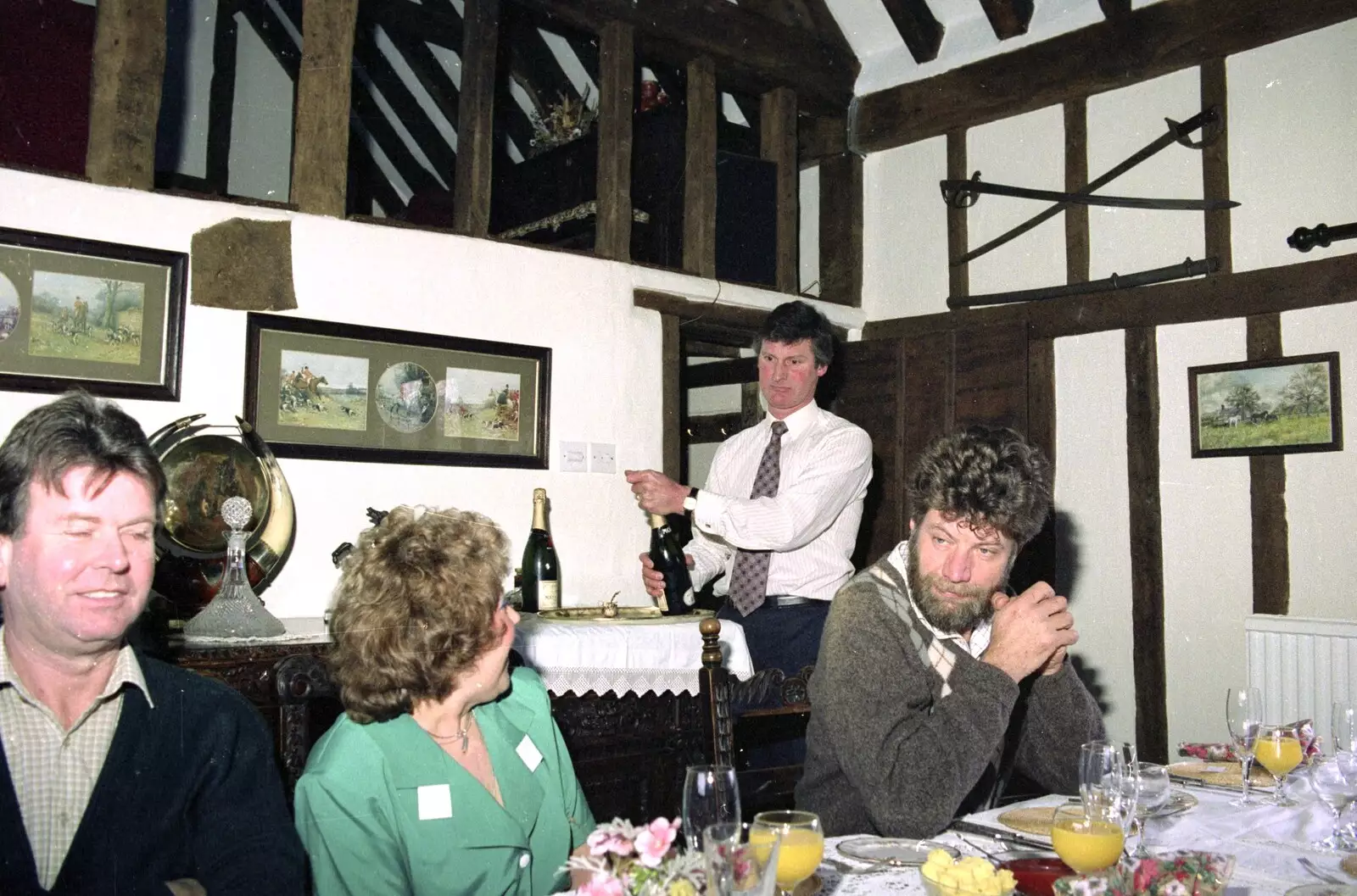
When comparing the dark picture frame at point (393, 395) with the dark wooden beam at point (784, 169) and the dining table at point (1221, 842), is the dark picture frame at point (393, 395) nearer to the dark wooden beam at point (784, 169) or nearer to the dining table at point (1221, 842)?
the dark wooden beam at point (784, 169)

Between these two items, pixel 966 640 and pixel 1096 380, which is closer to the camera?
pixel 966 640

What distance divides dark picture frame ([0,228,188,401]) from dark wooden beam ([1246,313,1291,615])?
12.1 ft

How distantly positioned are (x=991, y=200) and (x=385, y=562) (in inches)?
157

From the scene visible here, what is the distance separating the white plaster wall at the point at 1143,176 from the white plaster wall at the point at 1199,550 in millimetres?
340

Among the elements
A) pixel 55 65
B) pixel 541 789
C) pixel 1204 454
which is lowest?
pixel 541 789

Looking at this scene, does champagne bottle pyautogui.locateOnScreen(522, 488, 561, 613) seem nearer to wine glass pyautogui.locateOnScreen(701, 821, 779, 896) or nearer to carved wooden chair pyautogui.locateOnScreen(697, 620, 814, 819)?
carved wooden chair pyautogui.locateOnScreen(697, 620, 814, 819)

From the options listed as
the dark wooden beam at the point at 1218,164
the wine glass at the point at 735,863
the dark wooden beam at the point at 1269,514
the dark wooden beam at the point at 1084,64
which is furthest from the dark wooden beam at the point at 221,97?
the wine glass at the point at 735,863

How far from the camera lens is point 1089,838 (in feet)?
4.24

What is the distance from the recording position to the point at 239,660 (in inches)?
103

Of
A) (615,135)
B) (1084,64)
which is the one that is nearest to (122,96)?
(615,135)

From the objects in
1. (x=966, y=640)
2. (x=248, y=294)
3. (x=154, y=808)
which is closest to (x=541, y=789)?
(x=154, y=808)

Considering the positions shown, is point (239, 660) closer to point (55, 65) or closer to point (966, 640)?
point (966, 640)

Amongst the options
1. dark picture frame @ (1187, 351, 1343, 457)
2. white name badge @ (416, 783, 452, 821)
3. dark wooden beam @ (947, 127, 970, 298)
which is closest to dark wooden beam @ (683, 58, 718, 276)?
dark wooden beam @ (947, 127, 970, 298)

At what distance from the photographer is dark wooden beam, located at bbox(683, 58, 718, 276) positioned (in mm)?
4742
